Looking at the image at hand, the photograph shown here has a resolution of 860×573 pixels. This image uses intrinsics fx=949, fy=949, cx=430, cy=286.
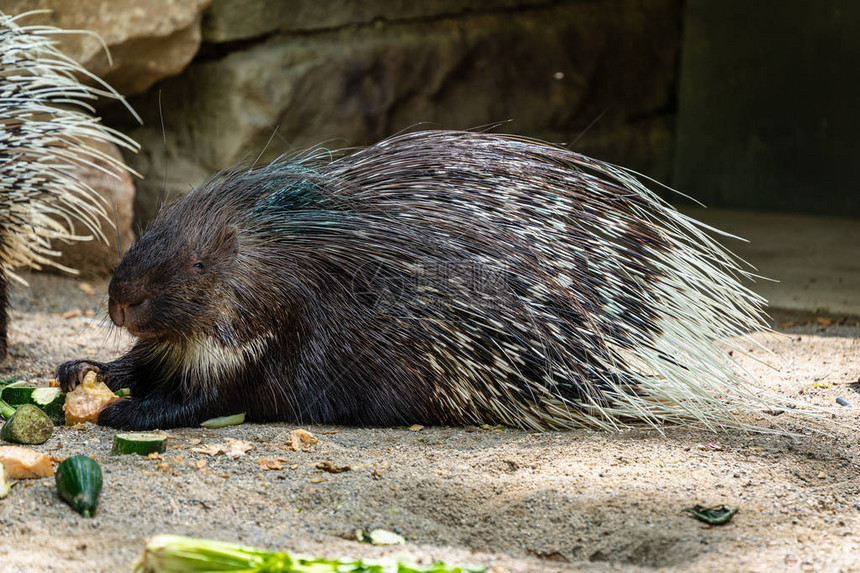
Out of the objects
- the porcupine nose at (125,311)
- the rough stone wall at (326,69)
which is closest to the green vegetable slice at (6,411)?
the porcupine nose at (125,311)

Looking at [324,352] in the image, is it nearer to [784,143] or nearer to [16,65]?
[16,65]

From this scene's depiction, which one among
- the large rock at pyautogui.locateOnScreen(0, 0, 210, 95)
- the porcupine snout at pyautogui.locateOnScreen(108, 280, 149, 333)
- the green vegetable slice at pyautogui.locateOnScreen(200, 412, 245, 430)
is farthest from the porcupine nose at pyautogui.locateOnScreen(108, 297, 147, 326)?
the large rock at pyautogui.locateOnScreen(0, 0, 210, 95)

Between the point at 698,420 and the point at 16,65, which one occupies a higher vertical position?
the point at 16,65

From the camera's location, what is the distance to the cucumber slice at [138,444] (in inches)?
94.4

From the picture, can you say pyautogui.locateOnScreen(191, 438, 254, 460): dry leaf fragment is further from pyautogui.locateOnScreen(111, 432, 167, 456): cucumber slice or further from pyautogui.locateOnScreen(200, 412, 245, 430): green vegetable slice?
pyautogui.locateOnScreen(200, 412, 245, 430): green vegetable slice

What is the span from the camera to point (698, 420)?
2.77 meters

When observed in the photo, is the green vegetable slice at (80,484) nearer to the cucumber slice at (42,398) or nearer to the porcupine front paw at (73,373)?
the cucumber slice at (42,398)

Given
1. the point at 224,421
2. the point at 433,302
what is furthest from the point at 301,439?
the point at 433,302

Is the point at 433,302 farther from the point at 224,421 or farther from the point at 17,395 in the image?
the point at 17,395

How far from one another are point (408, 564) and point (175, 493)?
0.69 metres

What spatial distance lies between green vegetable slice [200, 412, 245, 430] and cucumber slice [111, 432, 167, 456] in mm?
315

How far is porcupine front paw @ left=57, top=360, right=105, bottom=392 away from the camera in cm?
290

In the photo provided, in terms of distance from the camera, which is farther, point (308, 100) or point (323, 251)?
point (308, 100)

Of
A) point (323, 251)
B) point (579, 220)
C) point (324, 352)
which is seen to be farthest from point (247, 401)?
point (579, 220)
